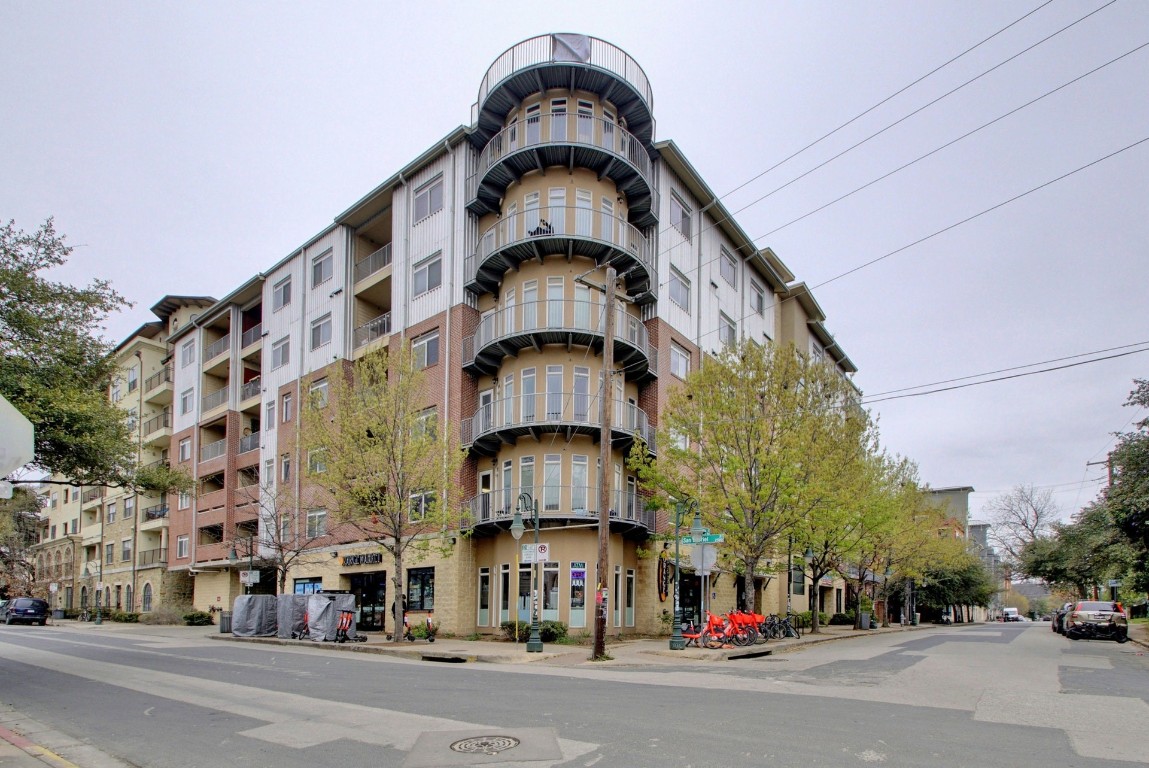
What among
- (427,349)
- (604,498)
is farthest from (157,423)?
(604,498)

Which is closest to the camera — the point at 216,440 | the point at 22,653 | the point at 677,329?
the point at 22,653

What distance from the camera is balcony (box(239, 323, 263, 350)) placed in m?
44.9

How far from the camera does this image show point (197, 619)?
45781 mm

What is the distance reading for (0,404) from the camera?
17.8ft

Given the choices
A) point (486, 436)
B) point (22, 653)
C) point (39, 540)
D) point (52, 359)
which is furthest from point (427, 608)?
point (39, 540)

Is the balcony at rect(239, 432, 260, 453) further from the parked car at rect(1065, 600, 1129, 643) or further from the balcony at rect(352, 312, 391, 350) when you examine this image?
the parked car at rect(1065, 600, 1129, 643)

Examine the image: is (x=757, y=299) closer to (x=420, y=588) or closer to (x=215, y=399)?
(x=420, y=588)

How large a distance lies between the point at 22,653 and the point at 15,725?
15.1 meters

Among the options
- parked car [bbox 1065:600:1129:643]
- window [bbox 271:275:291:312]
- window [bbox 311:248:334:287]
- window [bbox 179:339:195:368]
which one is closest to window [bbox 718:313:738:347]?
A: parked car [bbox 1065:600:1129:643]

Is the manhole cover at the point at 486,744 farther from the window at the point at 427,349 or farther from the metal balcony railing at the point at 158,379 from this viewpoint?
the metal balcony railing at the point at 158,379

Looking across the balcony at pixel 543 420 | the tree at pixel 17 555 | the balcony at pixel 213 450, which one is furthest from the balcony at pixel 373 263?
the tree at pixel 17 555

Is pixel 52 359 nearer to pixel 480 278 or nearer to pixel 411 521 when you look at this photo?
pixel 411 521

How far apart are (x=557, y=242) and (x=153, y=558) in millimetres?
39797

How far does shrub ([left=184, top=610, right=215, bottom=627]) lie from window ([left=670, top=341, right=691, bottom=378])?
31.0 metres
